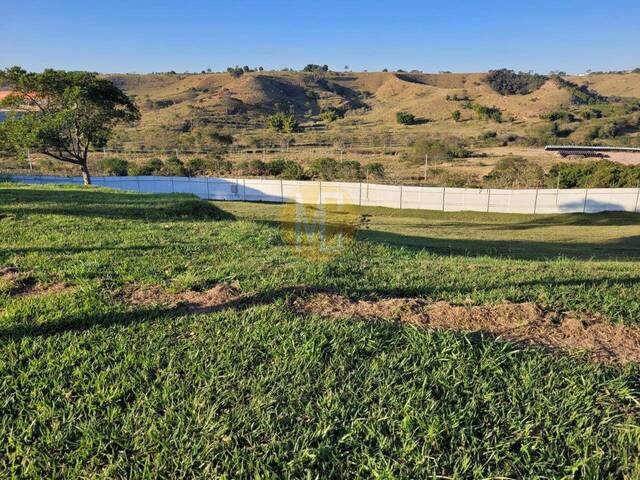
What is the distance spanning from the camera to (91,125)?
21828mm

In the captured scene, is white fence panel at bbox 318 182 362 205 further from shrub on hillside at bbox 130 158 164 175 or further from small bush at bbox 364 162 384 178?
shrub on hillside at bbox 130 158 164 175

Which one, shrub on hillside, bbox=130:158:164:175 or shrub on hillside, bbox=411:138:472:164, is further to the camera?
shrub on hillside, bbox=411:138:472:164

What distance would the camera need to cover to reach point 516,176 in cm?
3020

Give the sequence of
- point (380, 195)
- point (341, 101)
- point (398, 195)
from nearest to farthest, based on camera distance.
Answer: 1. point (398, 195)
2. point (380, 195)
3. point (341, 101)

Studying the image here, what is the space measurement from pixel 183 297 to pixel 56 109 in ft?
71.6

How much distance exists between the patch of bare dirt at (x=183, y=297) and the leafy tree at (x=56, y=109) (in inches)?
779

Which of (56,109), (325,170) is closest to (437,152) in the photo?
(325,170)

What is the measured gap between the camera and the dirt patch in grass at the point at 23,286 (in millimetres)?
3766

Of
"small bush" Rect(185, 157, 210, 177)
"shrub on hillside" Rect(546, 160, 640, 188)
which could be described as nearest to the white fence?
"shrub on hillside" Rect(546, 160, 640, 188)

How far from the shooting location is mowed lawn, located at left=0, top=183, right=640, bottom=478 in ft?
6.42

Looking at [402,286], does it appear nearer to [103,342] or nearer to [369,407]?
[369,407]

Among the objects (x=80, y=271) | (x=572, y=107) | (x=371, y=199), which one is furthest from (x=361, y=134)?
(x=80, y=271)

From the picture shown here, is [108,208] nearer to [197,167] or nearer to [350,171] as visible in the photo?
[350,171]

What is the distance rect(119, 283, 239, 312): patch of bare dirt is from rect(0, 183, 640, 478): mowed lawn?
79mm
